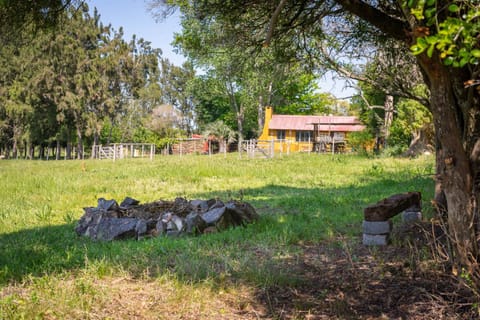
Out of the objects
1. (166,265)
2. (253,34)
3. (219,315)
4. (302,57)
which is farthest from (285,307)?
(302,57)

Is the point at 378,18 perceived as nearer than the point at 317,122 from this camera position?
Yes

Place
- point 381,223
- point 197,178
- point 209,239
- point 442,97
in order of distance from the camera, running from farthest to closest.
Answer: point 197,178 < point 209,239 < point 381,223 < point 442,97

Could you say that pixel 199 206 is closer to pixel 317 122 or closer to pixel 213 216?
pixel 213 216

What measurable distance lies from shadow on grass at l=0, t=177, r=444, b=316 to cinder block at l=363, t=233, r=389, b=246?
0.38m

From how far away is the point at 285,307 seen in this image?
3709mm

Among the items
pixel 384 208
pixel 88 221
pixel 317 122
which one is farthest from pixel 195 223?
pixel 317 122

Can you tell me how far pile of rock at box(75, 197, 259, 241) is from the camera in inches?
258

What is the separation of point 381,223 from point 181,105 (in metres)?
66.9

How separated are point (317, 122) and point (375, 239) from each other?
131 ft

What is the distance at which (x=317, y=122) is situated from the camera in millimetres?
44562

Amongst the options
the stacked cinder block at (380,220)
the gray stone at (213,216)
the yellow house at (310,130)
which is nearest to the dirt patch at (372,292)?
the stacked cinder block at (380,220)

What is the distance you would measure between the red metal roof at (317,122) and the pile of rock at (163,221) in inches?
1458

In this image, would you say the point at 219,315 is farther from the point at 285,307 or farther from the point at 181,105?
the point at 181,105

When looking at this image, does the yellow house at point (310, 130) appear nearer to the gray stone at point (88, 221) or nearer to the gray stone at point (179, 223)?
the gray stone at point (88, 221)
